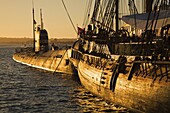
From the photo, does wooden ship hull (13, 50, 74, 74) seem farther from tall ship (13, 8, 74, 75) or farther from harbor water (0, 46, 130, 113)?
harbor water (0, 46, 130, 113)

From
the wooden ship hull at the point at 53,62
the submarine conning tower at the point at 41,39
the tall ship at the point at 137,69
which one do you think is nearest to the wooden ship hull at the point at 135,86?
the tall ship at the point at 137,69

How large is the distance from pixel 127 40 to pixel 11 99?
44.0ft

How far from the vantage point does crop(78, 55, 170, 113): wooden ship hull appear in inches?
948

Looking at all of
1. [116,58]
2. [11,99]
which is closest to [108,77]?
[116,58]

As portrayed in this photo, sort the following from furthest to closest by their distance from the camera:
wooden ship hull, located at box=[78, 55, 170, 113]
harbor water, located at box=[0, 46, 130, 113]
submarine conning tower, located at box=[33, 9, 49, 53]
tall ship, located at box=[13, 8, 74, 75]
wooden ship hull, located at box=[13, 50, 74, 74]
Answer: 1. submarine conning tower, located at box=[33, 9, 49, 53]
2. tall ship, located at box=[13, 8, 74, 75]
3. wooden ship hull, located at box=[13, 50, 74, 74]
4. harbor water, located at box=[0, 46, 130, 113]
5. wooden ship hull, located at box=[78, 55, 170, 113]

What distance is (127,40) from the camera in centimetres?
3684

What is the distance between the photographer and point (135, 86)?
26.9 meters

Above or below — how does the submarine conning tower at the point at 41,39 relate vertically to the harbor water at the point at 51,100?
above

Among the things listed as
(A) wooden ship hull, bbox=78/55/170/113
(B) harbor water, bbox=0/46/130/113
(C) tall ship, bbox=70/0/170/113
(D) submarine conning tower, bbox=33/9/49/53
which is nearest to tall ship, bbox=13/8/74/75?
(D) submarine conning tower, bbox=33/9/49/53

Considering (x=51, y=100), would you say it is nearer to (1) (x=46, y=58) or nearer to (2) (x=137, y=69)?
(2) (x=137, y=69)

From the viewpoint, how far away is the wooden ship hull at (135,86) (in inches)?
948

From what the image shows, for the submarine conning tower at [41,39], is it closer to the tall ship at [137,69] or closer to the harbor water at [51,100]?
the harbor water at [51,100]

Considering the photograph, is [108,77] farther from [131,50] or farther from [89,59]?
[89,59]

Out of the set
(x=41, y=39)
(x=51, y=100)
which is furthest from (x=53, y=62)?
(x=51, y=100)
